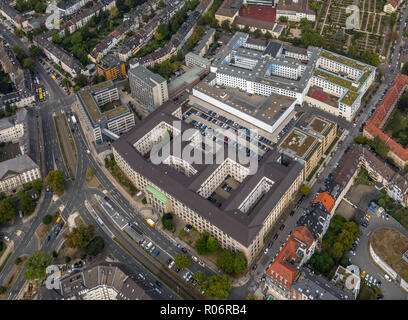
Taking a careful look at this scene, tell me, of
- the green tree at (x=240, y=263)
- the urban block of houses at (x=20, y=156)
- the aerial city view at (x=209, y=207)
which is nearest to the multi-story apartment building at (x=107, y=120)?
the aerial city view at (x=209, y=207)

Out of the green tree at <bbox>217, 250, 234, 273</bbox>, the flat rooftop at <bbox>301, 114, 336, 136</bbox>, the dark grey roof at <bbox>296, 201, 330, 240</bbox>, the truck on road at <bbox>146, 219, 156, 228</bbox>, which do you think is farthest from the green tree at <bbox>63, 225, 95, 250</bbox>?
the flat rooftop at <bbox>301, 114, 336, 136</bbox>

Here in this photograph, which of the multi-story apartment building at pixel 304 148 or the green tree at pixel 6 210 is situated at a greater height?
the multi-story apartment building at pixel 304 148

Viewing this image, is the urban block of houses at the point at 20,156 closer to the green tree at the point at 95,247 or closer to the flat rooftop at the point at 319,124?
the green tree at the point at 95,247

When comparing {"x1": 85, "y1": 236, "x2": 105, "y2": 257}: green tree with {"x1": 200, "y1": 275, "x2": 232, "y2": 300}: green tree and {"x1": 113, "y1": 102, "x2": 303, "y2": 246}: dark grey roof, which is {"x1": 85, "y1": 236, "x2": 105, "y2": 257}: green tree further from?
{"x1": 200, "y1": 275, "x2": 232, "y2": 300}: green tree

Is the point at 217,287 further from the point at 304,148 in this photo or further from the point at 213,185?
the point at 304,148

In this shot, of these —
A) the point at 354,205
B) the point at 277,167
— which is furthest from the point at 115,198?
the point at 354,205
